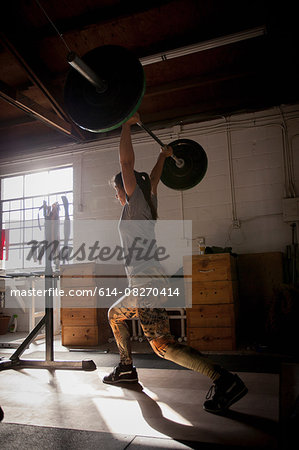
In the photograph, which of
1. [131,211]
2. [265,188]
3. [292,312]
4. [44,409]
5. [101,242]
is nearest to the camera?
[44,409]

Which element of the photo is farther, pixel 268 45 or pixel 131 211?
pixel 268 45

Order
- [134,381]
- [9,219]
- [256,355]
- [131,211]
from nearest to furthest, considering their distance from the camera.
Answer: [131,211] → [134,381] → [256,355] → [9,219]

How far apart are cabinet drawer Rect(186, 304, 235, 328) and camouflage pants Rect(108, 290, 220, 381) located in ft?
4.59

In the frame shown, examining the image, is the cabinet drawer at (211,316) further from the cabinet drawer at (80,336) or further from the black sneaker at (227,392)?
the black sneaker at (227,392)

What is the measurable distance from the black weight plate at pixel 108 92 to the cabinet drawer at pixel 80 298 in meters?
2.50

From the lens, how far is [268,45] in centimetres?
401

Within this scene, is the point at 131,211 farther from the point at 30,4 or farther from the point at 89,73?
the point at 30,4

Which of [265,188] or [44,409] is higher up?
[265,188]

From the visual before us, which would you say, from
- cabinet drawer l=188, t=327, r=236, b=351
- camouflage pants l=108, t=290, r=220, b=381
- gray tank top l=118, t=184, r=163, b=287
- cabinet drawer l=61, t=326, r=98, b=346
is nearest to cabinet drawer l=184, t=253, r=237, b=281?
cabinet drawer l=188, t=327, r=236, b=351

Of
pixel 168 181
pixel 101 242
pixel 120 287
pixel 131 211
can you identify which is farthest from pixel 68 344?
pixel 131 211

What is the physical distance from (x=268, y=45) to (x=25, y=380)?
4.22 metres

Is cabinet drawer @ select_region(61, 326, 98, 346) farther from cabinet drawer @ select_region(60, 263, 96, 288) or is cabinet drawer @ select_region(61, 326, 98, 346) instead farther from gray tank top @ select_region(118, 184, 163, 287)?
gray tank top @ select_region(118, 184, 163, 287)

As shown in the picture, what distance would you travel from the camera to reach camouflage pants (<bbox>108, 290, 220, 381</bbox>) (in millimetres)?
1786

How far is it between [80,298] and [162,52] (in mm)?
3014
